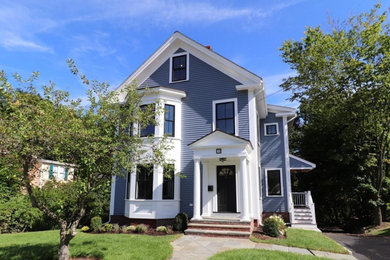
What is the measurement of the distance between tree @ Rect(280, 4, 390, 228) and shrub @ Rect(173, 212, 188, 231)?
41.4 feet

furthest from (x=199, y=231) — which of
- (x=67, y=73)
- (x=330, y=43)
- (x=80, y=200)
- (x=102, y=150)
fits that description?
(x=330, y=43)

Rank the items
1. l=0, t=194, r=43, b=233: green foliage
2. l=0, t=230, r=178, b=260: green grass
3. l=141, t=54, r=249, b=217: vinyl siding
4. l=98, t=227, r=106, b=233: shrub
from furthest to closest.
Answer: l=141, t=54, r=249, b=217: vinyl siding < l=0, t=194, r=43, b=233: green foliage < l=98, t=227, r=106, b=233: shrub < l=0, t=230, r=178, b=260: green grass

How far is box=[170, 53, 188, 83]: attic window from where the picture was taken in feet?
44.5

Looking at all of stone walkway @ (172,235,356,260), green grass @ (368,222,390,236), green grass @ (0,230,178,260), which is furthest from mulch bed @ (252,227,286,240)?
green grass @ (368,222,390,236)

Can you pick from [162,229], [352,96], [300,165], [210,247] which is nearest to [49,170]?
[210,247]

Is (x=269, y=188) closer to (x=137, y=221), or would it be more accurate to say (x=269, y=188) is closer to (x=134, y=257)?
(x=137, y=221)

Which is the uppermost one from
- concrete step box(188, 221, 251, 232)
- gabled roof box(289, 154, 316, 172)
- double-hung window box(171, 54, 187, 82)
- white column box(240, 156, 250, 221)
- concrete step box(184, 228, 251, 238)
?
double-hung window box(171, 54, 187, 82)

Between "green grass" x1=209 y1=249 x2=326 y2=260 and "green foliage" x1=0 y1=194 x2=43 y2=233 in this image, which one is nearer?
"green grass" x1=209 y1=249 x2=326 y2=260

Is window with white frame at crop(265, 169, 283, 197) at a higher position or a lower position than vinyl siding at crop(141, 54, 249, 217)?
lower

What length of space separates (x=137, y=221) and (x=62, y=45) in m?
7.88

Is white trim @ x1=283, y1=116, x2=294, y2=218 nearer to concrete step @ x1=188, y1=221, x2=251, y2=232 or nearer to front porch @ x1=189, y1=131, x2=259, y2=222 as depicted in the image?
front porch @ x1=189, y1=131, x2=259, y2=222

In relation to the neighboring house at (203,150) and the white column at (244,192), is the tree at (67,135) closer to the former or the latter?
the neighboring house at (203,150)

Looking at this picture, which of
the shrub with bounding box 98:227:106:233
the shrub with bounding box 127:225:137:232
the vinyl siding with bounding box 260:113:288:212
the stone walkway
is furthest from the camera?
the vinyl siding with bounding box 260:113:288:212

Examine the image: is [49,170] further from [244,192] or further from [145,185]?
[244,192]
